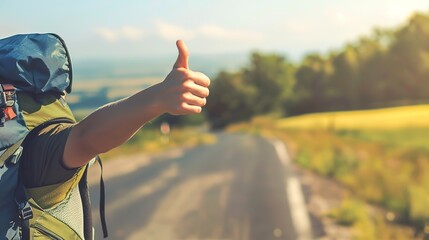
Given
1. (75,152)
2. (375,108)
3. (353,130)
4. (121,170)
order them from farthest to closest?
(375,108) → (353,130) → (121,170) → (75,152)

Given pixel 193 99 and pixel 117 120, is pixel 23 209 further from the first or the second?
pixel 193 99

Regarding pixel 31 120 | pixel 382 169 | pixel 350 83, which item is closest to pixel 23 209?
pixel 31 120

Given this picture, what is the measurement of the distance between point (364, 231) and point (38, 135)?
7.93 m

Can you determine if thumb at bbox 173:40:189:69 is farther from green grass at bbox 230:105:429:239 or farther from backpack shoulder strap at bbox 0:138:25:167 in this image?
green grass at bbox 230:105:429:239

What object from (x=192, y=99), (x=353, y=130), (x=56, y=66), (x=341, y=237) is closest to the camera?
(x=192, y=99)

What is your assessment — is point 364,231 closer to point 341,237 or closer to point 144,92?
point 341,237

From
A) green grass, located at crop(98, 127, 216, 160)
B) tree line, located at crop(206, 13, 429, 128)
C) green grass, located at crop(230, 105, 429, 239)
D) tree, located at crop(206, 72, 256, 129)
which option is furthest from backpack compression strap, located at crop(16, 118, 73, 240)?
tree, located at crop(206, 72, 256, 129)

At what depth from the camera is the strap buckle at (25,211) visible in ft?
6.44

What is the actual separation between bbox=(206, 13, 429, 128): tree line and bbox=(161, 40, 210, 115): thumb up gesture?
165ft

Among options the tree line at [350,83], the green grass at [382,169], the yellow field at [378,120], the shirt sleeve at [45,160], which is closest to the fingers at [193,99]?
the shirt sleeve at [45,160]

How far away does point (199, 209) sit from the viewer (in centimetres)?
1126

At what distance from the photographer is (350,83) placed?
59125 mm

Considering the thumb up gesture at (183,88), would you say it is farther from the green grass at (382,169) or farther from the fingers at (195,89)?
the green grass at (382,169)

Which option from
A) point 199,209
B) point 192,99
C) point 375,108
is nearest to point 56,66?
point 192,99
